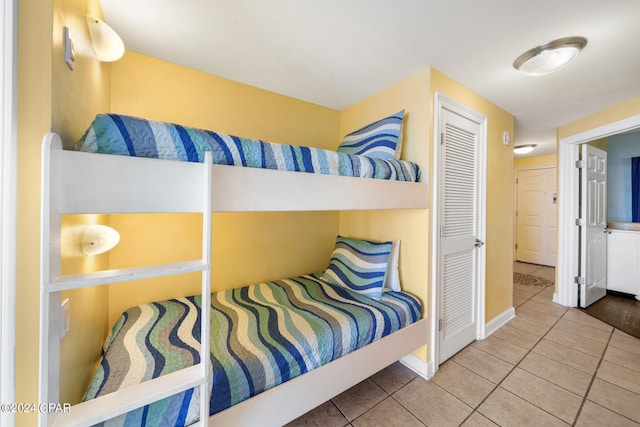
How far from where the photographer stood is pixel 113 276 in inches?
27.9

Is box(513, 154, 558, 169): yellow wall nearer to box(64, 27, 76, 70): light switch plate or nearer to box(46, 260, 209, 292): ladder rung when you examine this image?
box(46, 260, 209, 292): ladder rung

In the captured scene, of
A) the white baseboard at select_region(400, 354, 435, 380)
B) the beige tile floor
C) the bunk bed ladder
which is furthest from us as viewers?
the white baseboard at select_region(400, 354, 435, 380)

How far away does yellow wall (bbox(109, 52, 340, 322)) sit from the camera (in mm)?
1626

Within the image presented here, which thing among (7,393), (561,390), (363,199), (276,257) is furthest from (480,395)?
(7,393)

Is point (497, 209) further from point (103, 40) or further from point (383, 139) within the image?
point (103, 40)

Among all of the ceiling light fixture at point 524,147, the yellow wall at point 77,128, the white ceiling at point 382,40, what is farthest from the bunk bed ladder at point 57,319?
the ceiling light fixture at point 524,147

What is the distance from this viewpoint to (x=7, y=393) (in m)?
0.65

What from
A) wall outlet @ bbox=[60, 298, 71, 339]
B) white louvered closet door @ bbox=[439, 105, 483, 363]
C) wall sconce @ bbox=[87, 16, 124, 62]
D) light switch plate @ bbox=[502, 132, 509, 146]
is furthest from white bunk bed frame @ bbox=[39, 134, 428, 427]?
light switch plate @ bbox=[502, 132, 509, 146]

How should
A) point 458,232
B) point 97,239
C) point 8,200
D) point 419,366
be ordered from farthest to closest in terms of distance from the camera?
1. point 458,232
2. point 419,366
3. point 97,239
4. point 8,200

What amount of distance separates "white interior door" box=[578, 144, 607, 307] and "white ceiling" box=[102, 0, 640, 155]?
1.14 metres

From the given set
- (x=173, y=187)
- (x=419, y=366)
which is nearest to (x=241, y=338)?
(x=173, y=187)

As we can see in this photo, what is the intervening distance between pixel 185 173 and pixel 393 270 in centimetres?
165

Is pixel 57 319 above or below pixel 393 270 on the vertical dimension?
above

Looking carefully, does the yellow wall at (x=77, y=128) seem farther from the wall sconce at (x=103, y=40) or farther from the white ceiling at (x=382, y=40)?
the white ceiling at (x=382, y=40)
